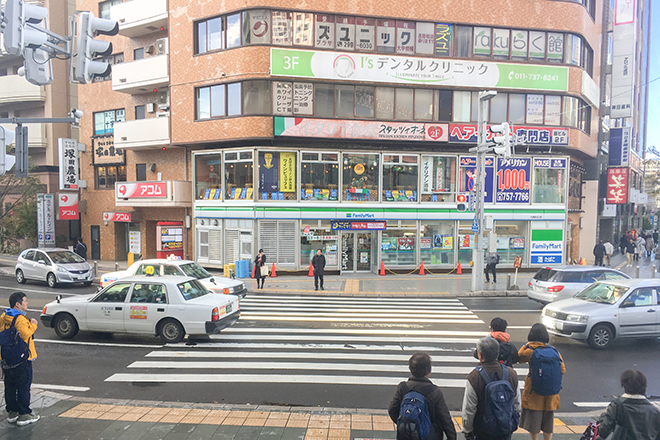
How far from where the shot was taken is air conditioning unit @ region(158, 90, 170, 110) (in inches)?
986

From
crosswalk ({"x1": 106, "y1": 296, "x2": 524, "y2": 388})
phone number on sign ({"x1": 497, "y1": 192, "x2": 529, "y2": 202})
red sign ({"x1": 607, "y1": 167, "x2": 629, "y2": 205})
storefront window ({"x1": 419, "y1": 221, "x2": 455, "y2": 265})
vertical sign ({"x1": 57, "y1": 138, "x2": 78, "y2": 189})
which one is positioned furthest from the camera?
red sign ({"x1": 607, "y1": 167, "x2": 629, "y2": 205})

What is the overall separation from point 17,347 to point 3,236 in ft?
100

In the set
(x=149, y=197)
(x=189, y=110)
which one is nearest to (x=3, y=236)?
(x=149, y=197)

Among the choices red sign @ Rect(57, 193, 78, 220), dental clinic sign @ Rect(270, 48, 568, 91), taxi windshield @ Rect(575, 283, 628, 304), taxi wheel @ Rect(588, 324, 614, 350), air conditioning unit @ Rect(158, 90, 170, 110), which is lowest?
taxi wheel @ Rect(588, 324, 614, 350)

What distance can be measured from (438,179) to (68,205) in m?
23.5

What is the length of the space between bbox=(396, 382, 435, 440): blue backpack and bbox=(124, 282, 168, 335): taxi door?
7593 mm

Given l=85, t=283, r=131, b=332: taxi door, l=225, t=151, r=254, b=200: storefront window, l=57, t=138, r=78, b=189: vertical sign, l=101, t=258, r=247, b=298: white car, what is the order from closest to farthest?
l=85, t=283, r=131, b=332: taxi door, l=101, t=258, r=247, b=298: white car, l=225, t=151, r=254, b=200: storefront window, l=57, t=138, r=78, b=189: vertical sign

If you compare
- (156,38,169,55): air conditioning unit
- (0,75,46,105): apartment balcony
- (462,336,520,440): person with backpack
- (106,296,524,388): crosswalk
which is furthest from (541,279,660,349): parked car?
(0,75,46,105): apartment balcony

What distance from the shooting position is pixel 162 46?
79.4 ft

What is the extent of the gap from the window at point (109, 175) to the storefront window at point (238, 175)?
9630 millimetres

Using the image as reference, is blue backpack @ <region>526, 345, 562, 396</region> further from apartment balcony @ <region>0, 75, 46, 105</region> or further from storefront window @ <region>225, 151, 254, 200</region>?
apartment balcony @ <region>0, 75, 46, 105</region>

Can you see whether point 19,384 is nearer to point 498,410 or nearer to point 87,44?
point 87,44

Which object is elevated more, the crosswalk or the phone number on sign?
the phone number on sign

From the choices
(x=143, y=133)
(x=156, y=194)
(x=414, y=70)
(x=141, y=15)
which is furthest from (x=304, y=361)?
(x=141, y=15)
